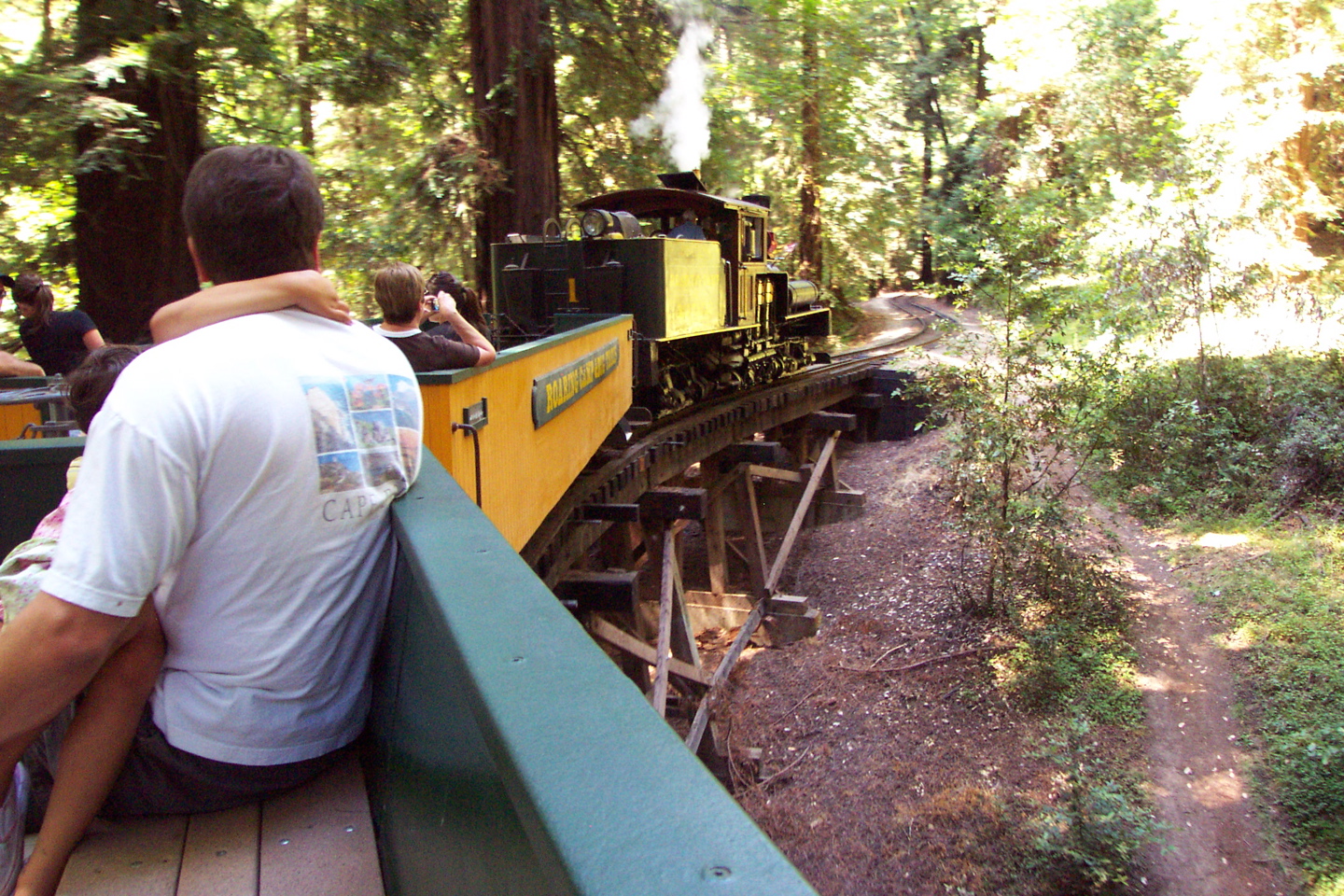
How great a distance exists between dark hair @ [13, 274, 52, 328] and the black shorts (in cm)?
440

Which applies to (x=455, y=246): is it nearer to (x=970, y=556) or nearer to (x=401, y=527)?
(x=970, y=556)

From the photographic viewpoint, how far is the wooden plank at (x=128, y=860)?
175 centimetres

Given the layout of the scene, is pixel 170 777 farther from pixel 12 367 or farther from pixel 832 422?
pixel 832 422

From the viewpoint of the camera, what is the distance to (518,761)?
940 millimetres

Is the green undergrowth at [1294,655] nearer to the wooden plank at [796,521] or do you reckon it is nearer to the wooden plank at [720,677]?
the wooden plank at [796,521]

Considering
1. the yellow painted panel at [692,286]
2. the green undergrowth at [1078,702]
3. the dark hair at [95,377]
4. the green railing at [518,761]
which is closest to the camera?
the green railing at [518,761]

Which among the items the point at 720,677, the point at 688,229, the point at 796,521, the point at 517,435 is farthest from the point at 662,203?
the point at 517,435

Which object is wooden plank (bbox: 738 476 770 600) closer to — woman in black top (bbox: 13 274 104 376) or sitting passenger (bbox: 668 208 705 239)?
sitting passenger (bbox: 668 208 705 239)

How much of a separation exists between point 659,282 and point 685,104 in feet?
19.1

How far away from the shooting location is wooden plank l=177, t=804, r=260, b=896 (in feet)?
5.73

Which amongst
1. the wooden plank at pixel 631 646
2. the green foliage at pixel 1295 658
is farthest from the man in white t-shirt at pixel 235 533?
the green foliage at pixel 1295 658

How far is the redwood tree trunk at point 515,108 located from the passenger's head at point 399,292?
8.16 metres

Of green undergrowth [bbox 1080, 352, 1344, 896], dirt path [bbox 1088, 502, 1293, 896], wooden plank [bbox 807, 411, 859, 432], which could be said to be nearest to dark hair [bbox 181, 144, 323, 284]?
dirt path [bbox 1088, 502, 1293, 896]

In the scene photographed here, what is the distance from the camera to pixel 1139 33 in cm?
2294
